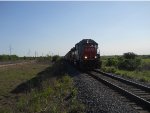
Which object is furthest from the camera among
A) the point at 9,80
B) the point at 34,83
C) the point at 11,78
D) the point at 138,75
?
the point at 11,78

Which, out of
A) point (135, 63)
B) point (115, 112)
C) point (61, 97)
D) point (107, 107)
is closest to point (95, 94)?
point (61, 97)

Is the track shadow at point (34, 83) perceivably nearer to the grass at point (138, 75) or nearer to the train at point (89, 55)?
the train at point (89, 55)

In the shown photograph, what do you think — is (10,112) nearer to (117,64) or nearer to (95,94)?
(95,94)

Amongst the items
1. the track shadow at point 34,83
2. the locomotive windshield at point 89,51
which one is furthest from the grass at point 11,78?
the locomotive windshield at point 89,51

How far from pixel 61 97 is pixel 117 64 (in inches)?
1400

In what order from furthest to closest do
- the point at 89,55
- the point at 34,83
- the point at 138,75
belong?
the point at 89,55
the point at 34,83
the point at 138,75

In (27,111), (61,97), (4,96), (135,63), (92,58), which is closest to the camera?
(27,111)

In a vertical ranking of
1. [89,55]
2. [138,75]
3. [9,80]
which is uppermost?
[89,55]

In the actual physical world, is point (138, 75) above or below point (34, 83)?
above

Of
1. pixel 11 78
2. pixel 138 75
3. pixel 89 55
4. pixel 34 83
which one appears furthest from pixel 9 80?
pixel 138 75

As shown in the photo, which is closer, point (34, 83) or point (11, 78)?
point (34, 83)

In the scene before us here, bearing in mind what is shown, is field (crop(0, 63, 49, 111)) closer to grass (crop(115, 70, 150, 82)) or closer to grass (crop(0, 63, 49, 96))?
grass (crop(0, 63, 49, 96))

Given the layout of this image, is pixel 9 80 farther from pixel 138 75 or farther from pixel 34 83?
pixel 138 75

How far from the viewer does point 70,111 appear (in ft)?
34.0
